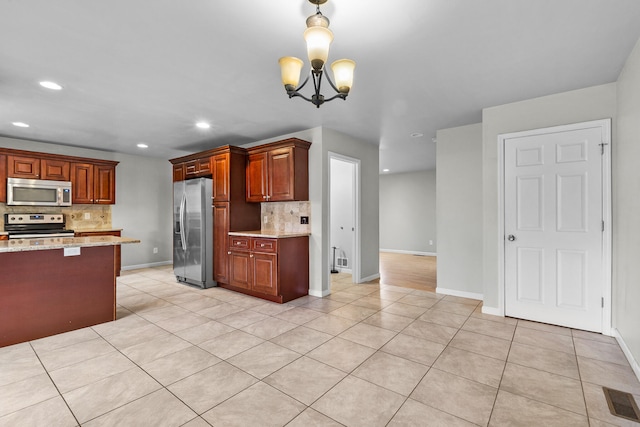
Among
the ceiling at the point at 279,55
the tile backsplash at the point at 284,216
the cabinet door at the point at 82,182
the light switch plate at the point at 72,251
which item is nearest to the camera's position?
the ceiling at the point at 279,55

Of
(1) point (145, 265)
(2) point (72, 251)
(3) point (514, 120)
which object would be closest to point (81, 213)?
(1) point (145, 265)

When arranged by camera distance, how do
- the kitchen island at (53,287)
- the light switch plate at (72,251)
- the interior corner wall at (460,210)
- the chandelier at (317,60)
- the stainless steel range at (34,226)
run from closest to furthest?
the chandelier at (317,60) → the kitchen island at (53,287) → the light switch plate at (72,251) → the interior corner wall at (460,210) → the stainless steel range at (34,226)

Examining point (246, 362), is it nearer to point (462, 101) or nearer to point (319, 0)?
point (319, 0)

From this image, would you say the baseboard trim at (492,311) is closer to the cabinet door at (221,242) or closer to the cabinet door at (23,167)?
the cabinet door at (221,242)

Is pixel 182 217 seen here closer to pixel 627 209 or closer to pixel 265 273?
pixel 265 273

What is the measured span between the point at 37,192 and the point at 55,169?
1.50 ft

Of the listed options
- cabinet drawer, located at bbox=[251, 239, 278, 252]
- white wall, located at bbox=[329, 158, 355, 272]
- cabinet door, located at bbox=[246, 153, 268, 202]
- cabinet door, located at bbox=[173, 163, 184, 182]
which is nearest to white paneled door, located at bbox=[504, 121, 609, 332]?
cabinet drawer, located at bbox=[251, 239, 278, 252]

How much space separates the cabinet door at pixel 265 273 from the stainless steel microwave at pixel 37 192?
3641 mm

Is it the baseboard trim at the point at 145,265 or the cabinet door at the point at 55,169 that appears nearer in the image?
the cabinet door at the point at 55,169

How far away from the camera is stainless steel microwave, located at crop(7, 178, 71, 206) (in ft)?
15.5

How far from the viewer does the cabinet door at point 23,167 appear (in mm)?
4723

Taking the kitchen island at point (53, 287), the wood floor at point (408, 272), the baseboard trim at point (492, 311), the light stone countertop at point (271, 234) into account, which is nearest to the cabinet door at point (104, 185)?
the kitchen island at point (53, 287)

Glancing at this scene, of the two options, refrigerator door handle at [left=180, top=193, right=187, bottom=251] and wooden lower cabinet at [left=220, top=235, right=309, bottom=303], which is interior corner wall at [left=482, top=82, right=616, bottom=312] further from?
refrigerator door handle at [left=180, top=193, right=187, bottom=251]

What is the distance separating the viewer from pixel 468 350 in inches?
104
